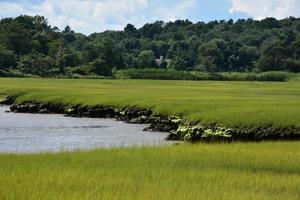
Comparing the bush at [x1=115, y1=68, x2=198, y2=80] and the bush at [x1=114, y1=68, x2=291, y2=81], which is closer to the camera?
the bush at [x1=115, y1=68, x2=198, y2=80]

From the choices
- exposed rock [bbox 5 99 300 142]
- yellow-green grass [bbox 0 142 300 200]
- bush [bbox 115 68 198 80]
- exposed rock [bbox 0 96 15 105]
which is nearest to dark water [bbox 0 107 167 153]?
exposed rock [bbox 5 99 300 142]

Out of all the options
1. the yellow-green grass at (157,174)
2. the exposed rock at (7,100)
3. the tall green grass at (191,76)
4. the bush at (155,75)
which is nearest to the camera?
the yellow-green grass at (157,174)

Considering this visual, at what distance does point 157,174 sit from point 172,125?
1220 inches

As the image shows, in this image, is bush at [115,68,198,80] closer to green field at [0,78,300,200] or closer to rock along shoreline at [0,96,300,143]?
rock along shoreline at [0,96,300,143]

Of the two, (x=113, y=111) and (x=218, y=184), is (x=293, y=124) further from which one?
(x=113, y=111)

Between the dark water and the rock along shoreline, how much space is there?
5.78 feet

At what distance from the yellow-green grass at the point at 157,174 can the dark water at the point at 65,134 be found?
7821 millimetres

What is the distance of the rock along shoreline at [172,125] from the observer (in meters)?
42.3

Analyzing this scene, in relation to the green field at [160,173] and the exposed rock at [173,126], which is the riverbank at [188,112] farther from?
the green field at [160,173]

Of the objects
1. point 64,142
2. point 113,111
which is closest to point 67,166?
point 64,142

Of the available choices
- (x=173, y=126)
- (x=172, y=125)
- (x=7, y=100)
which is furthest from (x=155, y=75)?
(x=173, y=126)

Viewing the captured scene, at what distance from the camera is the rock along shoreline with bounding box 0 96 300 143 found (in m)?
42.3

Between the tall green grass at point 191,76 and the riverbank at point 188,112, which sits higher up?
the riverbank at point 188,112

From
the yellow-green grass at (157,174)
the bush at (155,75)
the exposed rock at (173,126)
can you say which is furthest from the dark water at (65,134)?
the bush at (155,75)
